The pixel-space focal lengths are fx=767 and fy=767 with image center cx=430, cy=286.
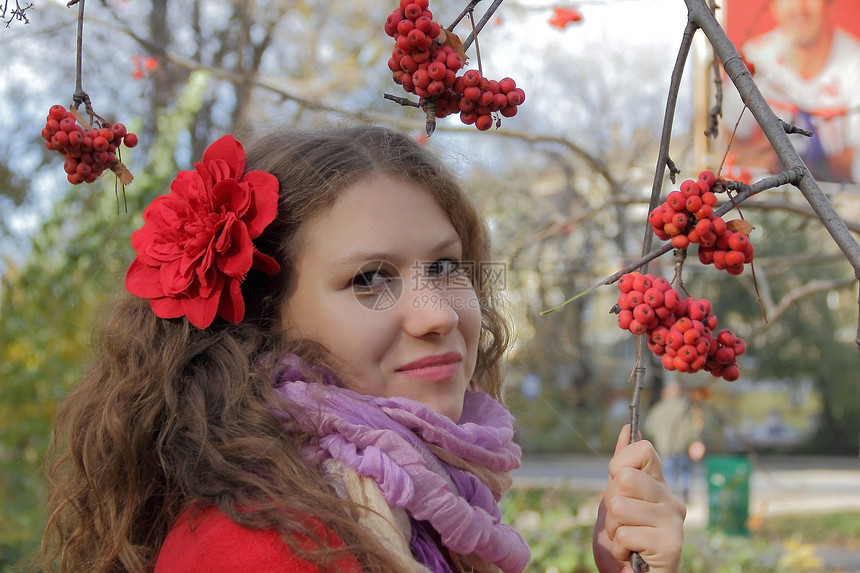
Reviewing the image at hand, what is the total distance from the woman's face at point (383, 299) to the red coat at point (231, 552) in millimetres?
290

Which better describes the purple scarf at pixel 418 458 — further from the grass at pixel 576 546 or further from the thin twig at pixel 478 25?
the grass at pixel 576 546

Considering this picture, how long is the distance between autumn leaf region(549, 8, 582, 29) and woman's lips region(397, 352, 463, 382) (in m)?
2.12

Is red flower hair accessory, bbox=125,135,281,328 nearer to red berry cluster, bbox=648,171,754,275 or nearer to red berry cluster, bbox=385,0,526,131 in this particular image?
red berry cluster, bbox=385,0,526,131

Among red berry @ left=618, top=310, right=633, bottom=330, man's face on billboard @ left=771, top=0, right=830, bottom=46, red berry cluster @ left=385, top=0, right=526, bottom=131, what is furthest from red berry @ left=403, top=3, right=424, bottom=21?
man's face on billboard @ left=771, top=0, right=830, bottom=46

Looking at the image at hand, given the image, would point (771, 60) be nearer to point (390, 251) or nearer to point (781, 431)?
point (390, 251)

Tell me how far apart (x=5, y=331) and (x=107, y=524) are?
3486 mm

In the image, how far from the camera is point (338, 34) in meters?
7.02

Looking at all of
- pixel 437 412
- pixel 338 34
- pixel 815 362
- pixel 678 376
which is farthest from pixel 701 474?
pixel 437 412

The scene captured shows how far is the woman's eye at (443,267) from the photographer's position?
1.31 m

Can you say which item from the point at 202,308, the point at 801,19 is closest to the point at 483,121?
the point at 202,308

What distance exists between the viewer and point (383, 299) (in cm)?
124

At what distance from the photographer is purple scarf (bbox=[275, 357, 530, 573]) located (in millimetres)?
1104

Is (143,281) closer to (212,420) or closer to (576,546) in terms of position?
(212,420)

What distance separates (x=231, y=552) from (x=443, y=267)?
574 millimetres
